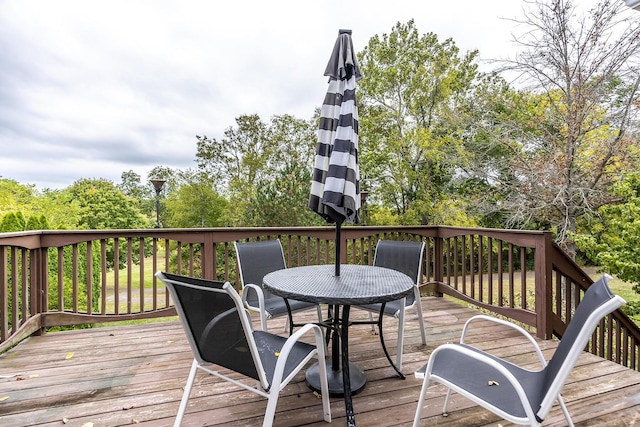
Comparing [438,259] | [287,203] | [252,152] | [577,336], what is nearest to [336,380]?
[577,336]

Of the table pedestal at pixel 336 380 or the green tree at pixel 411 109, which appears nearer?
the table pedestal at pixel 336 380

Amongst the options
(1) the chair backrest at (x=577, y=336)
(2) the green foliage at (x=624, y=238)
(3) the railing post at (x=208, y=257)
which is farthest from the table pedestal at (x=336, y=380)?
(2) the green foliage at (x=624, y=238)

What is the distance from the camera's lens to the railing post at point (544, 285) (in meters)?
3.26

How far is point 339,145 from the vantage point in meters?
2.28

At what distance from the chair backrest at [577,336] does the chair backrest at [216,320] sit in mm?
1218

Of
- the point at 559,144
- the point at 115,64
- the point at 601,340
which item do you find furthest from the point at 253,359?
the point at 115,64

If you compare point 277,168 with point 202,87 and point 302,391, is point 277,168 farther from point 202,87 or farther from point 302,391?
point 302,391

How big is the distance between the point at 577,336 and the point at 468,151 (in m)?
9.74

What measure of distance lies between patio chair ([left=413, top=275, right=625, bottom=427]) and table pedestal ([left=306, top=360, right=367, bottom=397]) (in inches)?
28.5

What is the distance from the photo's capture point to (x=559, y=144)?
7391 millimetres

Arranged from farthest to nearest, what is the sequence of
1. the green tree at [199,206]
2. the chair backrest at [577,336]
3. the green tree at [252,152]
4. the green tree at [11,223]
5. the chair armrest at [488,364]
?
the green tree at [252,152], the green tree at [199,206], the green tree at [11,223], the chair armrest at [488,364], the chair backrest at [577,336]

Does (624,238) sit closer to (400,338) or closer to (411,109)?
(400,338)

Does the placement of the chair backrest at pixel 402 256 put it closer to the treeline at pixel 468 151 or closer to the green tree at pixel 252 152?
the treeline at pixel 468 151

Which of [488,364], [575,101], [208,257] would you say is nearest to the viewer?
[488,364]
